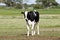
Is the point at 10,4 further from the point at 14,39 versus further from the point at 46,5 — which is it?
the point at 14,39

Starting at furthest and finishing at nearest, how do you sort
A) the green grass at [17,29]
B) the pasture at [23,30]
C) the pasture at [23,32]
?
the green grass at [17,29] → the pasture at [23,30] → the pasture at [23,32]

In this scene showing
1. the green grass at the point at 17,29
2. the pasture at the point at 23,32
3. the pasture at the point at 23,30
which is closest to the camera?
the pasture at the point at 23,32

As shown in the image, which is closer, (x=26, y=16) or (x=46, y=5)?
(x=26, y=16)

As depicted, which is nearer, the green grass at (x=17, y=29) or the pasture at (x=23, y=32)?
the pasture at (x=23, y=32)

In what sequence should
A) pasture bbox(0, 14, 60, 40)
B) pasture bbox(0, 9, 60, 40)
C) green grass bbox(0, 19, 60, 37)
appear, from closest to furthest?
pasture bbox(0, 14, 60, 40) < pasture bbox(0, 9, 60, 40) < green grass bbox(0, 19, 60, 37)

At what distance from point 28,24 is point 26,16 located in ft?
1.87

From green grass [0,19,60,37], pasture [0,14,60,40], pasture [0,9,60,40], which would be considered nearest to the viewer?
pasture [0,14,60,40]

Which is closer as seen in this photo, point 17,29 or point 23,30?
point 23,30

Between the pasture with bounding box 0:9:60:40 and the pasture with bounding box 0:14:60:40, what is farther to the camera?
the pasture with bounding box 0:9:60:40

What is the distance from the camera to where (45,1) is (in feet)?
457

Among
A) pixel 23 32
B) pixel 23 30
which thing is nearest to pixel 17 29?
pixel 23 30

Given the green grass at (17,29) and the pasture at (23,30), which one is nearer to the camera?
the pasture at (23,30)

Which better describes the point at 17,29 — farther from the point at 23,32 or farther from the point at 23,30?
the point at 23,32

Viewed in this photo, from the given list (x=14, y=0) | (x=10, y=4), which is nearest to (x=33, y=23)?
(x=10, y=4)
